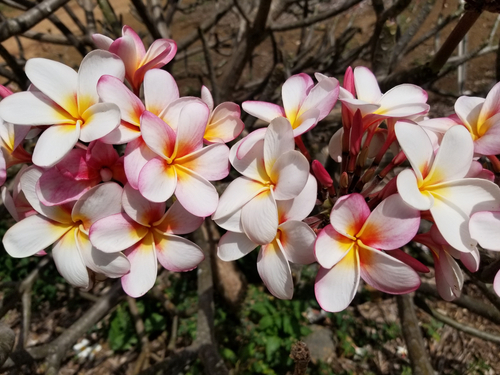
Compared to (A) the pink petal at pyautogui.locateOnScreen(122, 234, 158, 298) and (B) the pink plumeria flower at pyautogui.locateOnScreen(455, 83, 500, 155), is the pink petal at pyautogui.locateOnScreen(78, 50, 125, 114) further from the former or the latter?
(B) the pink plumeria flower at pyautogui.locateOnScreen(455, 83, 500, 155)

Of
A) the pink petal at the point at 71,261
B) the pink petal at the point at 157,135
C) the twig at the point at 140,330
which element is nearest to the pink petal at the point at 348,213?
the pink petal at the point at 157,135

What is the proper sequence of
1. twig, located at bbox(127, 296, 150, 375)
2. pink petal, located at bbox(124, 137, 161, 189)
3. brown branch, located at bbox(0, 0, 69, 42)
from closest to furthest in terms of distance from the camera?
pink petal, located at bbox(124, 137, 161, 189), brown branch, located at bbox(0, 0, 69, 42), twig, located at bbox(127, 296, 150, 375)

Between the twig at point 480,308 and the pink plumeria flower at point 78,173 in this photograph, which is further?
the twig at point 480,308

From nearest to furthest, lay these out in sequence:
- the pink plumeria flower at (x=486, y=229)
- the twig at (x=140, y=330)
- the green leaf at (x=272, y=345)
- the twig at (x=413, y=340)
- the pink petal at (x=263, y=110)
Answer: the pink plumeria flower at (x=486, y=229) → the pink petal at (x=263, y=110) → the twig at (x=413, y=340) → the green leaf at (x=272, y=345) → the twig at (x=140, y=330)

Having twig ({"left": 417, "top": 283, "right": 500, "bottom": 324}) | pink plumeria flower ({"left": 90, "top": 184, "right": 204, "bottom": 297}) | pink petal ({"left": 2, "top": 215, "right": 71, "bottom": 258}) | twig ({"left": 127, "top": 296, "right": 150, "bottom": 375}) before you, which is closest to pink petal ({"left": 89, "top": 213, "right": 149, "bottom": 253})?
pink plumeria flower ({"left": 90, "top": 184, "right": 204, "bottom": 297})

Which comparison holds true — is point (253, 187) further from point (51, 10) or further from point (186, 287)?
point (186, 287)

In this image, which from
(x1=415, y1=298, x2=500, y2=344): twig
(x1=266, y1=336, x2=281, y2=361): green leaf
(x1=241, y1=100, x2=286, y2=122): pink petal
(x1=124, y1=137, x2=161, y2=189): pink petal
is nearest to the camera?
(x1=124, y1=137, x2=161, y2=189): pink petal

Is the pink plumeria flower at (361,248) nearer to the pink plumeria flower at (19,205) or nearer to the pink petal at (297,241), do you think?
the pink petal at (297,241)
